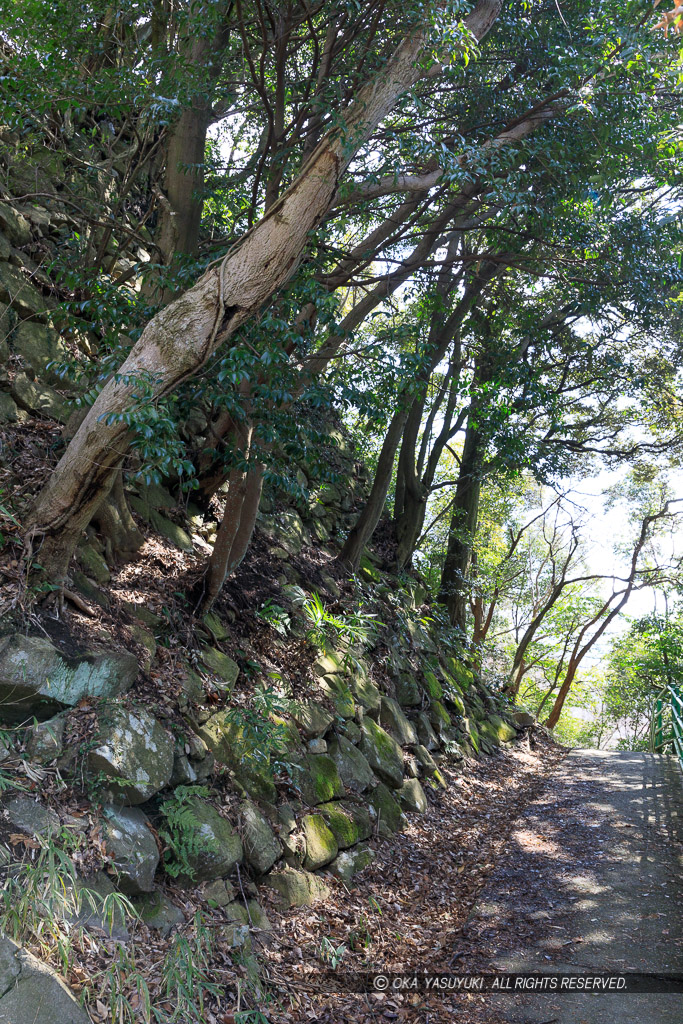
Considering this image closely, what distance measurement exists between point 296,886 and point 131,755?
1852 millimetres

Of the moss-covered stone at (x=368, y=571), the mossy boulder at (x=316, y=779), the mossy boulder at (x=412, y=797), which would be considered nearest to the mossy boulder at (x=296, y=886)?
the mossy boulder at (x=316, y=779)

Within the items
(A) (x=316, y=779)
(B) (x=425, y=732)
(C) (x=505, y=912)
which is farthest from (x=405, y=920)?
(B) (x=425, y=732)

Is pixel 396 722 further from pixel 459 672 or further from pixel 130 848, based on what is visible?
pixel 130 848

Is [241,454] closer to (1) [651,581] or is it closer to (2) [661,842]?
(2) [661,842]

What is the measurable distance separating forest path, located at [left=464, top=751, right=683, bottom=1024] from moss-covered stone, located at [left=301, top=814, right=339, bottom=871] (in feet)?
4.06

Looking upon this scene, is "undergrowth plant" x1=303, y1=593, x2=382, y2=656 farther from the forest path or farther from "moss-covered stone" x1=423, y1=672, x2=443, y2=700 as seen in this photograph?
the forest path

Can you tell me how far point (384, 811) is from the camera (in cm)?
698

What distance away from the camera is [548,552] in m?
21.4

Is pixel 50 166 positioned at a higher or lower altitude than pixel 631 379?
lower

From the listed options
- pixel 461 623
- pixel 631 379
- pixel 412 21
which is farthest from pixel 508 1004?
pixel 631 379

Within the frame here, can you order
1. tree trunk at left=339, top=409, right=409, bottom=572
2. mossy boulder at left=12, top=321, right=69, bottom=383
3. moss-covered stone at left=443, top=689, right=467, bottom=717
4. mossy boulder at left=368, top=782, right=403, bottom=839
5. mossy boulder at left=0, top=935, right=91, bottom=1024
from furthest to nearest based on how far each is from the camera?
1. moss-covered stone at left=443, top=689, right=467, bottom=717
2. tree trunk at left=339, top=409, right=409, bottom=572
3. mossy boulder at left=368, top=782, right=403, bottom=839
4. mossy boulder at left=12, top=321, right=69, bottom=383
5. mossy boulder at left=0, top=935, right=91, bottom=1024

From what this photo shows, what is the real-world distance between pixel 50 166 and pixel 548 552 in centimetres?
1750

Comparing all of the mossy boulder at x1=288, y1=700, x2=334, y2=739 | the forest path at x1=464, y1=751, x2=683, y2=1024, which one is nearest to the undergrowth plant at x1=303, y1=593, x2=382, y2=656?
the mossy boulder at x1=288, y1=700, x2=334, y2=739

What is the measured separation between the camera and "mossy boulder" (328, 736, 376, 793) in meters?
6.65
